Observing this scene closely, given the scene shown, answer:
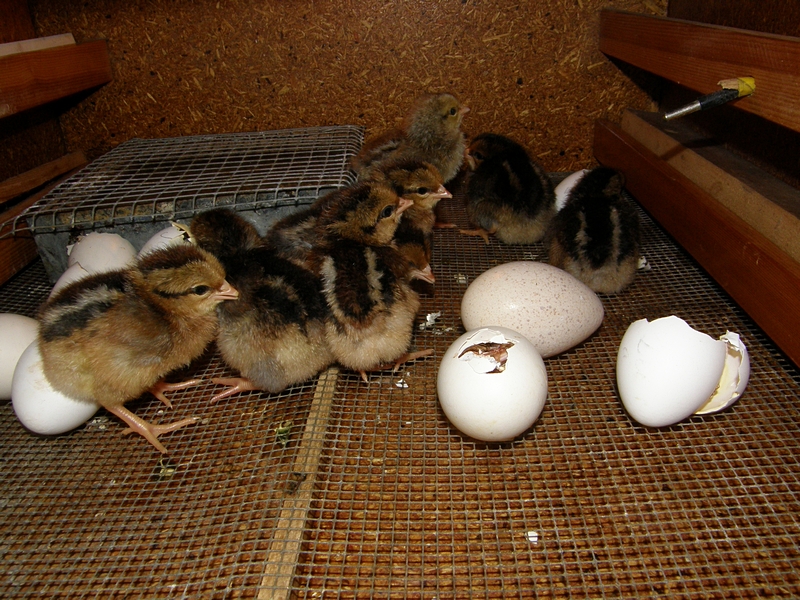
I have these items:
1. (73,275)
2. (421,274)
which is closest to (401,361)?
(421,274)

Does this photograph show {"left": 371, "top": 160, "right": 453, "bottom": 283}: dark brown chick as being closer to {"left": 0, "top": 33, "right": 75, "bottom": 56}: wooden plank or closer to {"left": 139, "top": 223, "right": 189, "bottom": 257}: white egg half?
{"left": 139, "top": 223, "right": 189, "bottom": 257}: white egg half

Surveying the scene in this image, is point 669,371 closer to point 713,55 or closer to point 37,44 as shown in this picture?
point 713,55

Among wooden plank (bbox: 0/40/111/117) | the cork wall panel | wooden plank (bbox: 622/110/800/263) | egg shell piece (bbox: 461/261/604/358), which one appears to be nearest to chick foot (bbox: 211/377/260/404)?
egg shell piece (bbox: 461/261/604/358)

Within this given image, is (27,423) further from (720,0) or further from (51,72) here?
(720,0)

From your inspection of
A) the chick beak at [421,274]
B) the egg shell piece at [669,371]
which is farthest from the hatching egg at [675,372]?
the chick beak at [421,274]

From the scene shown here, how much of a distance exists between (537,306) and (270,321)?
0.96m

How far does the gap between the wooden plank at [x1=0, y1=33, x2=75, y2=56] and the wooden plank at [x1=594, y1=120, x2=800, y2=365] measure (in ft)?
11.3

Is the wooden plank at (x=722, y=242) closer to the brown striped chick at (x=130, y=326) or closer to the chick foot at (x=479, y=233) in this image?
the chick foot at (x=479, y=233)

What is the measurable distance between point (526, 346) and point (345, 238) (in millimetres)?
785

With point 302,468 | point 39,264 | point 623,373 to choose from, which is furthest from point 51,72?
point 623,373

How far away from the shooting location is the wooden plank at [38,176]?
2.94 metres

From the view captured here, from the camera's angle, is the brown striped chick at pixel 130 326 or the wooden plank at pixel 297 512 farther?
the brown striped chick at pixel 130 326

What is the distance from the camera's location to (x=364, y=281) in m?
1.80

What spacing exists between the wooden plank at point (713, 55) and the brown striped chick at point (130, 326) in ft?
5.96
